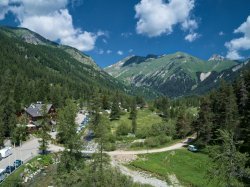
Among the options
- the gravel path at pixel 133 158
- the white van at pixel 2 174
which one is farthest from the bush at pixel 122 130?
the white van at pixel 2 174

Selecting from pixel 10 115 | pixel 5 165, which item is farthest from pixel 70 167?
pixel 10 115

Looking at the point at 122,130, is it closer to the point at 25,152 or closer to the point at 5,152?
the point at 25,152

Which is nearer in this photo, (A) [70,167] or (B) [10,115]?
(A) [70,167]

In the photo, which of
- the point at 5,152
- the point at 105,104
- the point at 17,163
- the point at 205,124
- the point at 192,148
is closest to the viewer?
the point at 17,163

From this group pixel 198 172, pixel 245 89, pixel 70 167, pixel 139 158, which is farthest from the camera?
pixel 245 89

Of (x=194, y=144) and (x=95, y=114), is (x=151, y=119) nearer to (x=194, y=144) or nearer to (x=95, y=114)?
(x=95, y=114)

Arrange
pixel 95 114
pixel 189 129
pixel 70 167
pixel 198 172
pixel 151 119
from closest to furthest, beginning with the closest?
pixel 70 167
pixel 198 172
pixel 189 129
pixel 95 114
pixel 151 119

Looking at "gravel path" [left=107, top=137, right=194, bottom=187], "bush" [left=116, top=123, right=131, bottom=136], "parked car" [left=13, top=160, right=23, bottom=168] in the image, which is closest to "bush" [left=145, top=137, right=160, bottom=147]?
"gravel path" [left=107, top=137, right=194, bottom=187]

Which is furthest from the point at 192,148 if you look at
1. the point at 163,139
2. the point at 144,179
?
the point at 144,179

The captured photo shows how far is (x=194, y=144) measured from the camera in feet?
318

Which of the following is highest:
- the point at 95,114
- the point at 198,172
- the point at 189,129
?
the point at 95,114

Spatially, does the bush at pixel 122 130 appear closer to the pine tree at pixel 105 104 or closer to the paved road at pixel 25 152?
the paved road at pixel 25 152

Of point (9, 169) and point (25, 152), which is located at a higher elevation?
point (25, 152)

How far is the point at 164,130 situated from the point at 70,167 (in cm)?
5848
